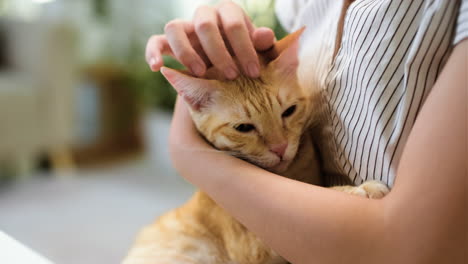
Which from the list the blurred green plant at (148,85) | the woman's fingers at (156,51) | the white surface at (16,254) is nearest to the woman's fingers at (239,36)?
the woman's fingers at (156,51)

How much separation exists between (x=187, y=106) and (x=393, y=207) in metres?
0.51

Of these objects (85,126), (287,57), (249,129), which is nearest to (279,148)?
(249,129)

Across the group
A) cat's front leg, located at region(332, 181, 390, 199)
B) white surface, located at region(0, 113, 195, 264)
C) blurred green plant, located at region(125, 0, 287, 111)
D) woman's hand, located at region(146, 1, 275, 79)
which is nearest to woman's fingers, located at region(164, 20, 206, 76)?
woman's hand, located at region(146, 1, 275, 79)

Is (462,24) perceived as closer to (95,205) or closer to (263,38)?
(263,38)

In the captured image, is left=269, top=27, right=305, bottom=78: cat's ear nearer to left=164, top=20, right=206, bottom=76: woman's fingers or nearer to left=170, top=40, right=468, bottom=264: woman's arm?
left=164, top=20, right=206, bottom=76: woman's fingers

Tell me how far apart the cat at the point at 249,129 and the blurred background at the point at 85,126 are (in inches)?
47.7

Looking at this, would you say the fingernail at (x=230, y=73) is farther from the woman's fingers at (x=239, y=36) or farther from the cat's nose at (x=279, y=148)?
the cat's nose at (x=279, y=148)

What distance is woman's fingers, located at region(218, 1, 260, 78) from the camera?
0.70 m

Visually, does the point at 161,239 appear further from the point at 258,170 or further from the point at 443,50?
the point at 443,50

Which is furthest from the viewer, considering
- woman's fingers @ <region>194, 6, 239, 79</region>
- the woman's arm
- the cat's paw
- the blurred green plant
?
the blurred green plant

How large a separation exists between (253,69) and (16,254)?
470 millimetres

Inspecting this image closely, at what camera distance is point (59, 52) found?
2.99 m

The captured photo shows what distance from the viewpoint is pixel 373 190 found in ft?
1.93

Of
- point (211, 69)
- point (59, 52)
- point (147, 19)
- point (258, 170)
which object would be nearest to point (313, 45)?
point (211, 69)
